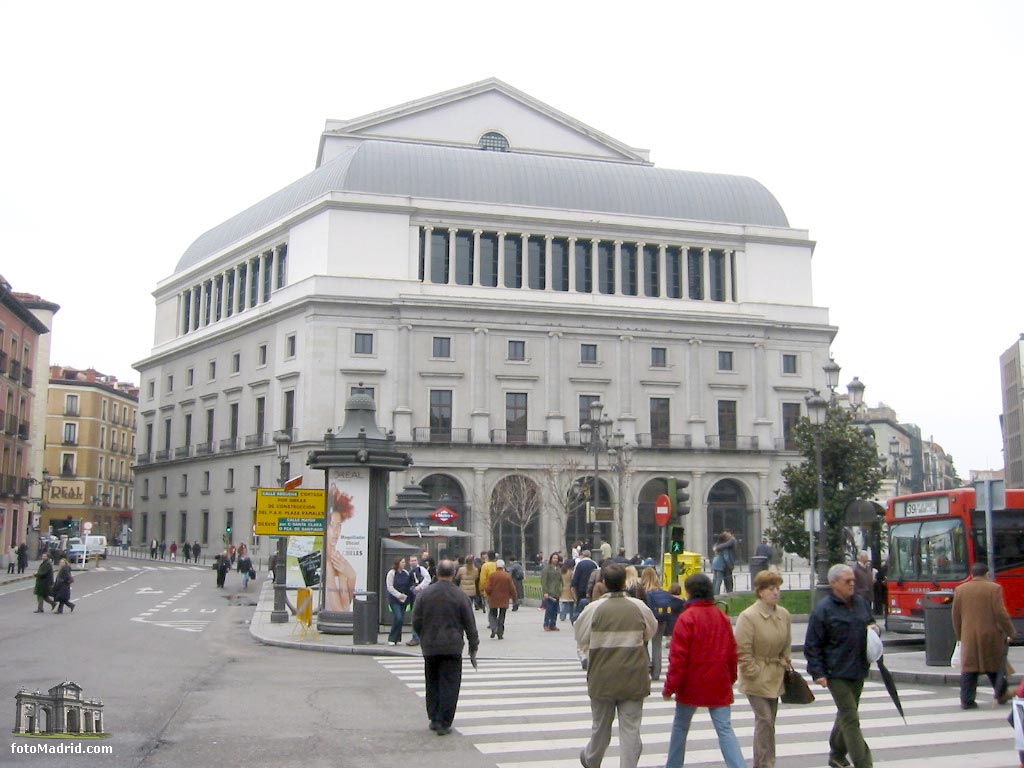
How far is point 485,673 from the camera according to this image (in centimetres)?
1722

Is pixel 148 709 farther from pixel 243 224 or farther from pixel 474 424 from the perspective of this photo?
pixel 243 224

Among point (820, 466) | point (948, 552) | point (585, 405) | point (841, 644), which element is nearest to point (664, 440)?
point (585, 405)

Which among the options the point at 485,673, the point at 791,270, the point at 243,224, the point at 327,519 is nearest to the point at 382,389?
the point at 243,224

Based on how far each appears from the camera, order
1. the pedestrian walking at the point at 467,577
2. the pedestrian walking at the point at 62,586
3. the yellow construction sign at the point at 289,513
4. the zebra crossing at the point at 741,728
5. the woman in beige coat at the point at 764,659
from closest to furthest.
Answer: the woman in beige coat at the point at 764,659 → the zebra crossing at the point at 741,728 → the yellow construction sign at the point at 289,513 → the pedestrian walking at the point at 467,577 → the pedestrian walking at the point at 62,586

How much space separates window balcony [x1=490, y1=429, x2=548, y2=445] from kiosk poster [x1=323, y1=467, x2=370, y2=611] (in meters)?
41.0

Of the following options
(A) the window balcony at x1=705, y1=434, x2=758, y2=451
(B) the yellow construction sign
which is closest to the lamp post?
(B) the yellow construction sign

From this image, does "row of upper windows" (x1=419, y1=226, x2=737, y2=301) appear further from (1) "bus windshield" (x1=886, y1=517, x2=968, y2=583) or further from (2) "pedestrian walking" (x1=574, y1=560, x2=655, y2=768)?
(2) "pedestrian walking" (x1=574, y1=560, x2=655, y2=768)

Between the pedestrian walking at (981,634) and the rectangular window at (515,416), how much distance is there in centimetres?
5132

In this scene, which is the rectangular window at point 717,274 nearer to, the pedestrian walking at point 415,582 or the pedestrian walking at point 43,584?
the pedestrian walking at point 43,584

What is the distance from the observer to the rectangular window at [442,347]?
64438 mm

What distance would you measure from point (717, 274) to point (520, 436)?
17547 millimetres

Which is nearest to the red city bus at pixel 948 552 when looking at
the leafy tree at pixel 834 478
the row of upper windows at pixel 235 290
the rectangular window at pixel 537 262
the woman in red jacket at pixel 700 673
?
the leafy tree at pixel 834 478

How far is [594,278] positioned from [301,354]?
728 inches

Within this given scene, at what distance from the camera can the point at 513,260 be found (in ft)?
222
